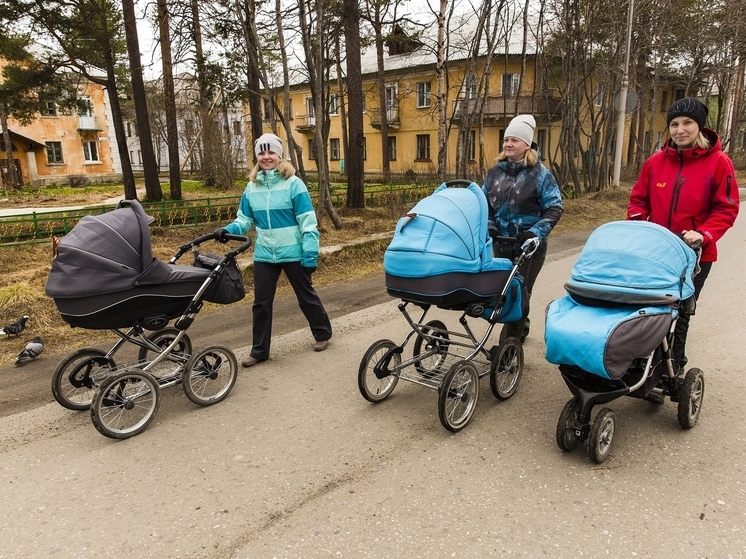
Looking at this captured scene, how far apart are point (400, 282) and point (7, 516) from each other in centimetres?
254

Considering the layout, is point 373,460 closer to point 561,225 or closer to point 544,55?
point 561,225

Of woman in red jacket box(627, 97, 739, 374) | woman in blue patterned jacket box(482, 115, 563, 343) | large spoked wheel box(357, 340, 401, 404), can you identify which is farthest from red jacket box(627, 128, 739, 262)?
large spoked wheel box(357, 340, 401, 404)

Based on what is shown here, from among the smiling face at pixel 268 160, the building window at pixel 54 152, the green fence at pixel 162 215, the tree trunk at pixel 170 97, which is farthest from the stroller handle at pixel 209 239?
the building window at pixel 54 152

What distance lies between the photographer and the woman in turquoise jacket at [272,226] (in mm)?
4547

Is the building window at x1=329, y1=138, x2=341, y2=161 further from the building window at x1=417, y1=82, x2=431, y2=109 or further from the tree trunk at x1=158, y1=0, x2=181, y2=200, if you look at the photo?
the tree trunk at x1=158, y1=0, x2=181, y2=200

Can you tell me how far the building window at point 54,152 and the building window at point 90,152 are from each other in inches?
65.1

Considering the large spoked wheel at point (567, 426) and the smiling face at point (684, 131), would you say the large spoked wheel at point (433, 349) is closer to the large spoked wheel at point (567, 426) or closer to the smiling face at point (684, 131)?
the large spoked wheel at point (567, 426)

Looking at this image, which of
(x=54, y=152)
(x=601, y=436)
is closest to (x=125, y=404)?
(x=601, y=436)

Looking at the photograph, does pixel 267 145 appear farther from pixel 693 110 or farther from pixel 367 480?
pixel 693 110

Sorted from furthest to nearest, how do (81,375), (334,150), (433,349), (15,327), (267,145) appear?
(334,150), (15,327), (267,145), (433,349), (81,375)

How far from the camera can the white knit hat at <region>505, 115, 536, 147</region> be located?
416cm

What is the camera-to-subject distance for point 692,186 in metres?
3.50

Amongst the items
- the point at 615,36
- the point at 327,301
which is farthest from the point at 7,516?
the point at 615,36

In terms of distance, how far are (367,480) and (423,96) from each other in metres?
33.0
